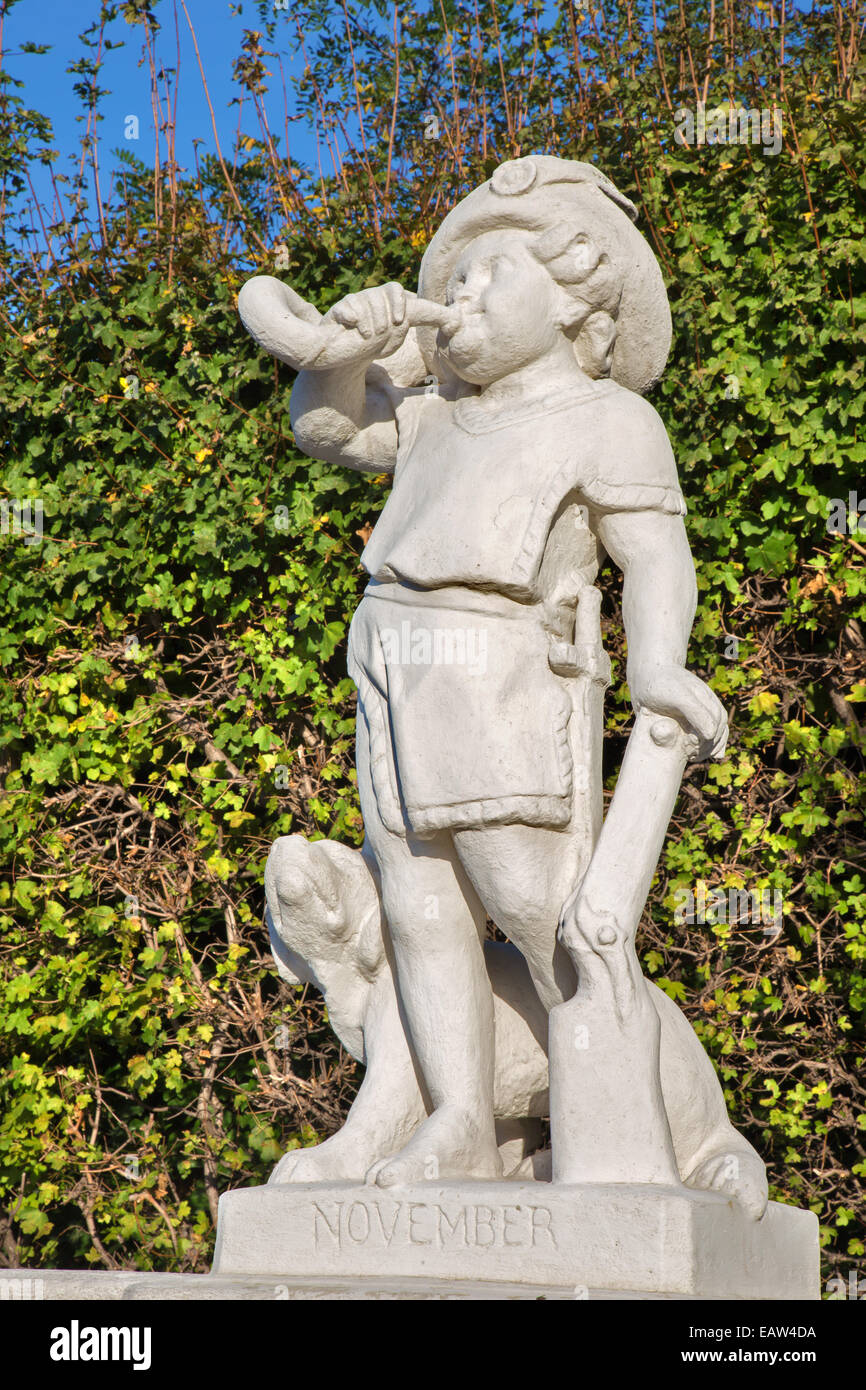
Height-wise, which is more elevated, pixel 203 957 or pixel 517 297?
pixel 517 297

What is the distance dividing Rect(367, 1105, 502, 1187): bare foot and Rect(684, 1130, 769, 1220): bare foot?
0.44 m

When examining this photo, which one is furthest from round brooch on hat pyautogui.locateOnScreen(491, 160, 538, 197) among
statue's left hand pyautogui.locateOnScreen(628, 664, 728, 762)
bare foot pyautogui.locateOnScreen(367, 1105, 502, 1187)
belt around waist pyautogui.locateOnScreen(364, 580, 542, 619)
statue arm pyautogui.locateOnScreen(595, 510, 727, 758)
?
bare foot pyautogui.locateOnScreen(367, 1105, 502, 1187)

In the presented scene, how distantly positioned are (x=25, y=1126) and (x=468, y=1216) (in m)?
3.03

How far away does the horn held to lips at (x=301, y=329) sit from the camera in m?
3.45

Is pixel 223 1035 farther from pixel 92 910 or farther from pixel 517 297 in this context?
pixel 517 297

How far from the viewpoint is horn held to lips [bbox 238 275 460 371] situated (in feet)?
11.3

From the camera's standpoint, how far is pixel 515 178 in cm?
361

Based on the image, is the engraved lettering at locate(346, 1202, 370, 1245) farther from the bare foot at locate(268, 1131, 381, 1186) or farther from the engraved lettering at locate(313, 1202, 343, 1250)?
the bare foot at locate(268, 1131, 381, 1186)

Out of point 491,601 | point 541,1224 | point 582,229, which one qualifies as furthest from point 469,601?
point 541,1224

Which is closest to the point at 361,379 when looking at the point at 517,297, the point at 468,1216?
the point at 517,297

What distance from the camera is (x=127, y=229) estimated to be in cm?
572

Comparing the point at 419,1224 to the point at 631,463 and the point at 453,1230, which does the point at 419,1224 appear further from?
the point at 631,463

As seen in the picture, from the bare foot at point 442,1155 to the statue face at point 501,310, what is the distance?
1.66 m

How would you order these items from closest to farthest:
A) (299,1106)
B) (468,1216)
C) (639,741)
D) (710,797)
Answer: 1. (468,1216)
2. (639,741)
3. (710,797)
4. (299,1106)
